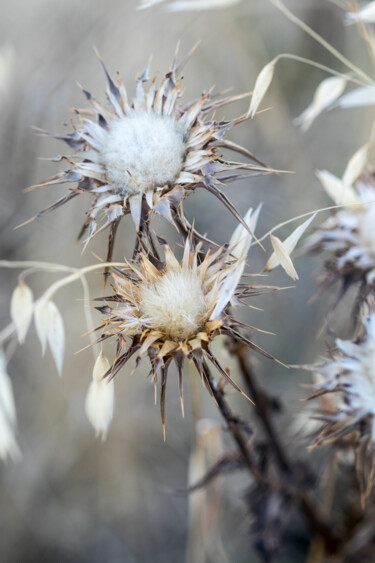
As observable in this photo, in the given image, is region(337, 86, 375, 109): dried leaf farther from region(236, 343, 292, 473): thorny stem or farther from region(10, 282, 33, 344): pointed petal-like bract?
region(10, 282, 33, 344): pointed petal-like bract

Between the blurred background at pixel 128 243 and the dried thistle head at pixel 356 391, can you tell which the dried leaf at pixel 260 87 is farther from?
the blurred background at pixel 128 243

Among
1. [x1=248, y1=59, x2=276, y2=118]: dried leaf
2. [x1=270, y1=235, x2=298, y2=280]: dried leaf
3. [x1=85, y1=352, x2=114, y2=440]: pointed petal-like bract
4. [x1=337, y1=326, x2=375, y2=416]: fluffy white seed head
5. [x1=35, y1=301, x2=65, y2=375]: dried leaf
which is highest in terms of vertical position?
[x1=248, y1=59, x2=276, y2=118]: dried leaf

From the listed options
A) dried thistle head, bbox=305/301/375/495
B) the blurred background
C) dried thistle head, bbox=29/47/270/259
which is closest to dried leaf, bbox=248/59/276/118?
dried thistle head, bbox=29/47/270/259

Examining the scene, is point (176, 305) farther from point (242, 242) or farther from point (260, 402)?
point (260, 402)

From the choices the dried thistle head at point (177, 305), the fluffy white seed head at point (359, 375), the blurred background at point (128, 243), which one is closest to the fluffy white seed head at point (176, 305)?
the dried thistle head at point (177, 305)

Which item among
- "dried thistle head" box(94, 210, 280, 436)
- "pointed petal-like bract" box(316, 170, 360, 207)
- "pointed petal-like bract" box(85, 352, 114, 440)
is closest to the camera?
"dried thistle head" box(94, 210, 280, 436)

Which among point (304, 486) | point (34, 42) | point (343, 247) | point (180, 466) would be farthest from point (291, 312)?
point (34, 42)
